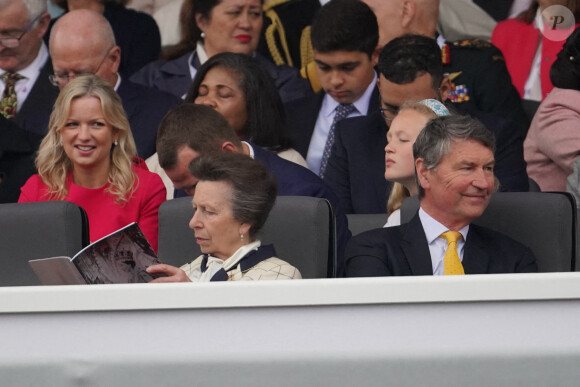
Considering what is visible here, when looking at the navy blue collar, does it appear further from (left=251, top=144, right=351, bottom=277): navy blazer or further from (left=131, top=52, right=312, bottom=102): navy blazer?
(left=131, top=52, right=312, bottom=102): navy blazer

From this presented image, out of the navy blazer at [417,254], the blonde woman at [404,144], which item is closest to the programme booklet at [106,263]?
the navy blazer at [417,254]

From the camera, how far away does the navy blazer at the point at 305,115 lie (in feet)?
15.8

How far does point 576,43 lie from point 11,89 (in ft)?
8.75

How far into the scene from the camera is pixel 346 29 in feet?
15.5

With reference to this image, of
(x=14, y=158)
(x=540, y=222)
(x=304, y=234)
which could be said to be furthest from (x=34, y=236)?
(x=540, y=222)

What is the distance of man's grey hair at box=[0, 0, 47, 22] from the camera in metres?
5.38

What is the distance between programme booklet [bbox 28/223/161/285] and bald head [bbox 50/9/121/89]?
2.11m

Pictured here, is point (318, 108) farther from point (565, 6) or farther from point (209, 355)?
point (209, 355)

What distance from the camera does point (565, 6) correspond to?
4902 millimetres

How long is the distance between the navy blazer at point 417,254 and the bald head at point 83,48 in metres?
2.09

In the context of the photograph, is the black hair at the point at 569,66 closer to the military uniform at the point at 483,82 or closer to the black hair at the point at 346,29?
the military uniform at the point at 483,82

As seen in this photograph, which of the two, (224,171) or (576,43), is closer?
(224,171)

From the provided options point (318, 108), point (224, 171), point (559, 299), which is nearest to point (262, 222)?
point (224, 171)

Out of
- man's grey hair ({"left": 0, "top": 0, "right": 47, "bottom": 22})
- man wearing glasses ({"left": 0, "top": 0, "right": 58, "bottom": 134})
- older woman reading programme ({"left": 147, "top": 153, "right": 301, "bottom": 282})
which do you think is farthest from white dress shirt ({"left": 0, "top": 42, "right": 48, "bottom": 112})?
older woman reading programme ({"left": 147, "top": 153, "right": 301, "bottom": 282})
